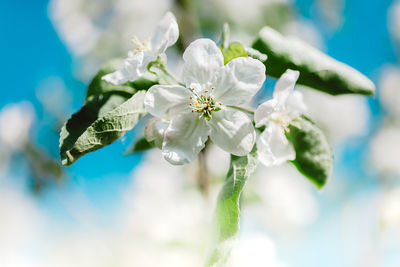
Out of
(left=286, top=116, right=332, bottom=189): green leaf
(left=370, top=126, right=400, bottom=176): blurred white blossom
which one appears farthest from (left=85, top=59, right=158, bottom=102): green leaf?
(left=370, top=126, right=400, bottom=176): blurred white blossom

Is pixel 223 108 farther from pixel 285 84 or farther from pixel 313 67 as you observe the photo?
pixel 313 67

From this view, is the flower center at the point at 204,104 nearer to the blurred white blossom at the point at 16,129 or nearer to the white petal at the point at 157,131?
the white petal at the point at 157,131

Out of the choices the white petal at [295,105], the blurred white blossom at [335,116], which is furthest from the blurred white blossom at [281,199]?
the white petal at [295,105]

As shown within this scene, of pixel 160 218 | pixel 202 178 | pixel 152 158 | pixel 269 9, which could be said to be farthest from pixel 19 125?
pixel 269 9

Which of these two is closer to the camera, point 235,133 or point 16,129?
point 235,133

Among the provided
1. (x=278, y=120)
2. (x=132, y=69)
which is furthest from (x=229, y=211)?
(x=132, y=69)
